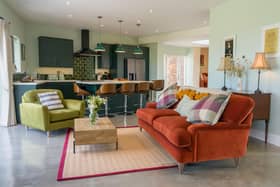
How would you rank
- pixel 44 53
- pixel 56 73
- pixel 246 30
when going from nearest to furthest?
pixel 246 30 → pixel 44 53 → pixel 56 73

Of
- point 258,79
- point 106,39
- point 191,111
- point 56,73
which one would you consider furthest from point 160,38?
point 191,111

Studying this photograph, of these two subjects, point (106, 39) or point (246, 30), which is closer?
point (246, 30)

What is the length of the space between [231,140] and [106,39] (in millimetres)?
7944

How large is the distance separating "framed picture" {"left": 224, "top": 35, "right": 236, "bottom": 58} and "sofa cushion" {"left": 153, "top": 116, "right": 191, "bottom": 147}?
2.43 meters

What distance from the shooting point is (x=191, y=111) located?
3.33m

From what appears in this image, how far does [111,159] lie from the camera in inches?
131

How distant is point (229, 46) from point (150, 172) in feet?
11.6

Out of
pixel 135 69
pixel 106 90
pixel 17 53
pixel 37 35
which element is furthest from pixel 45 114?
pixel 135 69

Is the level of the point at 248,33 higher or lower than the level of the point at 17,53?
higher

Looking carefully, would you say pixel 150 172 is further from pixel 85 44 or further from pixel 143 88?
pixel 85 44

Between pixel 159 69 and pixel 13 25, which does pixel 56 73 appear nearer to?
pixel 13 25

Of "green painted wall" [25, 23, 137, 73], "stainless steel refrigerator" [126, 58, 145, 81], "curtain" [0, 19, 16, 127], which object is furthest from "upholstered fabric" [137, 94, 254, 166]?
"stainless steel refrigerator" [126, 58, 145, 81]

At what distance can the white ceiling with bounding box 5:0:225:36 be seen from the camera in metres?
5.42

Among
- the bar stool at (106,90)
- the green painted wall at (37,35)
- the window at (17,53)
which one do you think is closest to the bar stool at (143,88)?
the bar stool at (106,90)
